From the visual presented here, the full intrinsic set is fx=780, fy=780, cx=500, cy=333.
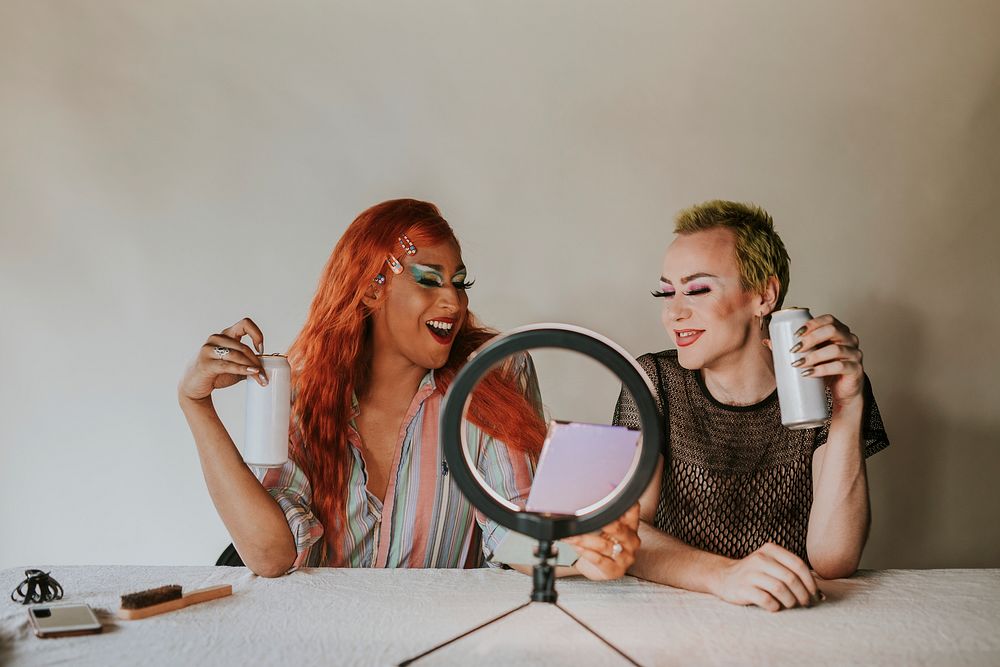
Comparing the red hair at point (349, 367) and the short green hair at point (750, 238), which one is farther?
the short green hair at point (750, 238)

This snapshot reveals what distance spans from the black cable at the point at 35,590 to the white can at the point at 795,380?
1.02 m

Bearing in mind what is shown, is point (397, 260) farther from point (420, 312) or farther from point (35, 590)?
point (35, 590)

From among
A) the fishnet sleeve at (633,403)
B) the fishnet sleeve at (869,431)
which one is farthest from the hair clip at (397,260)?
the fishnet sleeve at (869,431)

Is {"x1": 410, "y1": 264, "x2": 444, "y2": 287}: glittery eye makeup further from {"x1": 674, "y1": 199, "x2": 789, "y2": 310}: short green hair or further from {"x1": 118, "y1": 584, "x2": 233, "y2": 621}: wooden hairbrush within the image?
{"x1": 118, "y1": 584, "x2": 233, "y2": 621}: wooden hairbrush

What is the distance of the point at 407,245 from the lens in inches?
64.6

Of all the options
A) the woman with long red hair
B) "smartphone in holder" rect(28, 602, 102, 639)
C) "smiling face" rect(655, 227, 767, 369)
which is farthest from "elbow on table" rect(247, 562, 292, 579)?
"smiling face" rect(655, 227, 767, 369)

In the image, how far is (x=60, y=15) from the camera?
1.92 metres

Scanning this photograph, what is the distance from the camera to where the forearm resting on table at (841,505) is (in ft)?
4.00

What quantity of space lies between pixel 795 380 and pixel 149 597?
90cm

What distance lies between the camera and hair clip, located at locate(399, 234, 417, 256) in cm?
163

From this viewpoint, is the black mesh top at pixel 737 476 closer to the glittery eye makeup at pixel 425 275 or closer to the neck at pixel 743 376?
the neck at pixel 743 376

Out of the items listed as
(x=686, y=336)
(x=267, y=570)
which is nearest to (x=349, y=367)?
(x=267, y=570)

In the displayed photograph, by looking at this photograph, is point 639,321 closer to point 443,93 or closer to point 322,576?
point 443,93

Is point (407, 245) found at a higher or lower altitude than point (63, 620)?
higher
